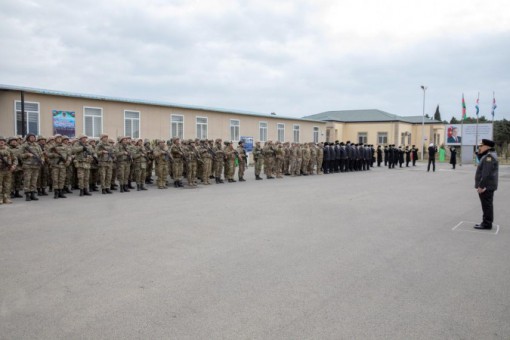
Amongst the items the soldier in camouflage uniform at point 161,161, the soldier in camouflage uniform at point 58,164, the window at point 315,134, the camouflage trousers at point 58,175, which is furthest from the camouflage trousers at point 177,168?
the window at point 315,134

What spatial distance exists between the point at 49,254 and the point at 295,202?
6670 millimetres

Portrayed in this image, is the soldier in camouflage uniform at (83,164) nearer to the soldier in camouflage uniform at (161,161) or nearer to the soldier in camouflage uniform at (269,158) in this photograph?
the soldier in camouflage uniform at (161,161)

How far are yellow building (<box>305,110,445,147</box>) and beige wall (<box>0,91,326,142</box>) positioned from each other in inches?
611

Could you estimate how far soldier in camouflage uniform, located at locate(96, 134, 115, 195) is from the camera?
1324 centimetres

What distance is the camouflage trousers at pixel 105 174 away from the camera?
1323 cm

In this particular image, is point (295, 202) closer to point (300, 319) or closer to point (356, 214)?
point (356, 214)

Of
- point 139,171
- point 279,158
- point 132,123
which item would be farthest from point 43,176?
point 132,123

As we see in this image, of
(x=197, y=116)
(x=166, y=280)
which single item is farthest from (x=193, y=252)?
(x=197, y=116)

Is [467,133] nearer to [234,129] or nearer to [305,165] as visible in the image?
[234,129]

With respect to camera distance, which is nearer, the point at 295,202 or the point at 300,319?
the point at 300,319

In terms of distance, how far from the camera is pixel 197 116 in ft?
90.3

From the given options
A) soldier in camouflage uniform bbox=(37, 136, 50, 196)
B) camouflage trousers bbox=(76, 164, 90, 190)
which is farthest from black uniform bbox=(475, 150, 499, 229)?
soldier in camouflage uniform bbox=(37, 136, 50, 196)

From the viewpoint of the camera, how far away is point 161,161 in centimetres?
1480

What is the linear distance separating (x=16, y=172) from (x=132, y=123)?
11.6 m
